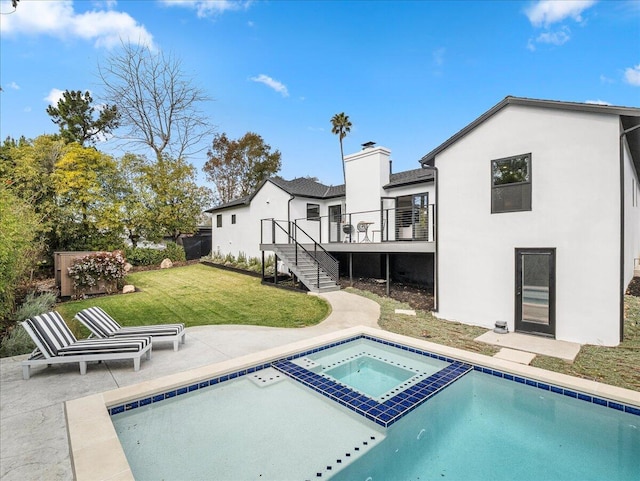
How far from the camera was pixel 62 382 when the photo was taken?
500cm

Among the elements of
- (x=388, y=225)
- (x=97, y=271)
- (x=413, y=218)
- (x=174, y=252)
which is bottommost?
(x=97, y=271)

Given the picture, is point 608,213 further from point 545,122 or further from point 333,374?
point 333,374

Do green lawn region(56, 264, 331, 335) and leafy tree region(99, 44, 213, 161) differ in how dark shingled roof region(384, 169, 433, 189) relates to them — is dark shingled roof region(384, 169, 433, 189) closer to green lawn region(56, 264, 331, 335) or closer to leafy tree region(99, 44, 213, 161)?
green lawn region(56, 264, 331, 335)

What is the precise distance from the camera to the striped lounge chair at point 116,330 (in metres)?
6.38

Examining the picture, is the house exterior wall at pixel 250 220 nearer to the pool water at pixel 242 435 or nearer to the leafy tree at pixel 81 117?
the leafy tree at pixel 81 117

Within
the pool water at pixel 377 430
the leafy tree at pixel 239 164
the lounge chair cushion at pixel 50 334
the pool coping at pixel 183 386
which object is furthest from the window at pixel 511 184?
the leafy tree at pixel 239 164

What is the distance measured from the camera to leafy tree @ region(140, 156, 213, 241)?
2111 cm

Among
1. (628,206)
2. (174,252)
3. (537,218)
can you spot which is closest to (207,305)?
(537,218)

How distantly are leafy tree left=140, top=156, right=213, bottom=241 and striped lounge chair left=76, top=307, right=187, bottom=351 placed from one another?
15548mm

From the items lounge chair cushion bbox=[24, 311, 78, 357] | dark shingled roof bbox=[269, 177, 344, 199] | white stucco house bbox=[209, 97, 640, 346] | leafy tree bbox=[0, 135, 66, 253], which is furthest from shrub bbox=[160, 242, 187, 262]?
lounge chair cushion bbox=[24, 311, 78, 357]

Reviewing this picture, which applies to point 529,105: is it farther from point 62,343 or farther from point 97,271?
point 97,271

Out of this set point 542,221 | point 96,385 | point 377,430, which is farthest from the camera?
point 542,221

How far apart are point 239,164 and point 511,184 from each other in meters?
30.1

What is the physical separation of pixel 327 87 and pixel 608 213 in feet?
61.5
